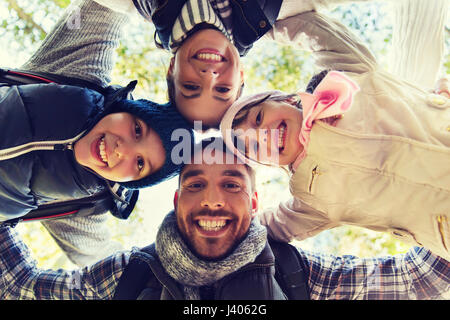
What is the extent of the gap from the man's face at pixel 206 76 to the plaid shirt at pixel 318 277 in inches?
36.5

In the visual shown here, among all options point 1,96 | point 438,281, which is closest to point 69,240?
point 1,96

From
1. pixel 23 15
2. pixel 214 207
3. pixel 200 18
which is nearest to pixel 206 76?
pixel 200 18

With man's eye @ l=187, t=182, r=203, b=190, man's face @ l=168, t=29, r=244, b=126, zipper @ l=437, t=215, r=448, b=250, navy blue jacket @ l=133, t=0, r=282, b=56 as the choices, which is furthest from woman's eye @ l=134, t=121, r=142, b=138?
zipper @ l=437, t=215, r=448, b=250

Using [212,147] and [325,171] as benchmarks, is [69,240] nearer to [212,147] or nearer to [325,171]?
[212,147]

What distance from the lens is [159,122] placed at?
1.66 metres

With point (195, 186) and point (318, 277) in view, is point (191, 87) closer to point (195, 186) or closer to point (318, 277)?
point (195, 186)

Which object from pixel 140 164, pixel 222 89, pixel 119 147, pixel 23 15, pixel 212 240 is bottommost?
pixel 212 240

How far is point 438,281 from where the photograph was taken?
164cm

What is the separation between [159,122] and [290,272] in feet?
3.43

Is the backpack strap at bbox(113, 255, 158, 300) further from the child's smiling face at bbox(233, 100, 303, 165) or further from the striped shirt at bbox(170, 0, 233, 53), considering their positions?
the striped shirt at bbox(170, 0, 233, 53)

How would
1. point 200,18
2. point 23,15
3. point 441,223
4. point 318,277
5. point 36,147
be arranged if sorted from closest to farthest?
1. point 441,223
2. point 36,147
3. point 200,18
4. point 318,277
5. point 23,15

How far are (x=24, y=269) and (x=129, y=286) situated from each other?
2.14ft

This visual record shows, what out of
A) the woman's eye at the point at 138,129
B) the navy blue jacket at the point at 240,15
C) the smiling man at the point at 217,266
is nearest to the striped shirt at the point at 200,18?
the navy blue jacket at the point at 240,15

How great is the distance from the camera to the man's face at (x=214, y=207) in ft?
5.32
